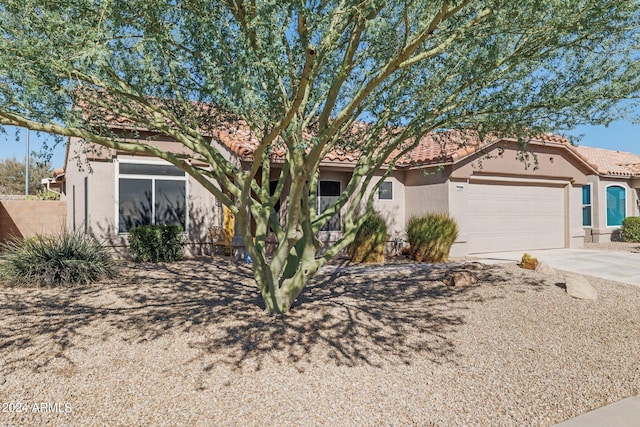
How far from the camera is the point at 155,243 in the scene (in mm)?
11641

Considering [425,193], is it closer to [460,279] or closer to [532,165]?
[532,165]

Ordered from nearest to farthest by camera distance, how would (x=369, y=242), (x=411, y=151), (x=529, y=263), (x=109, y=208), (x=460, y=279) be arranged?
(x=460, y=279), (x=529, y=263), (x=369, y=242), (x=109, y=208), (x=411, y=151)

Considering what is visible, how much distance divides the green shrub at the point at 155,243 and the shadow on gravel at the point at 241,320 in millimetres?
2607

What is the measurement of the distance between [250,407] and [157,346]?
181 centimetres

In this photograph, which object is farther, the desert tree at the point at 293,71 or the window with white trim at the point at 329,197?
the window with white trim at the point at 329,197

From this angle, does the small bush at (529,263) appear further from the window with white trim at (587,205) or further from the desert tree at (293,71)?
the window with white trim at (587,205)

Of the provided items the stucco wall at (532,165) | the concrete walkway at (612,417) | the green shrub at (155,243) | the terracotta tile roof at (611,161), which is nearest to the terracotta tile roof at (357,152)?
the stucco wall at (532,165)

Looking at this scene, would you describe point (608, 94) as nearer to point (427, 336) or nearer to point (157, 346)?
point (427, 336)

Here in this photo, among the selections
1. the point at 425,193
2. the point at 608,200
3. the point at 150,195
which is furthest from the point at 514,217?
the point at 150,195

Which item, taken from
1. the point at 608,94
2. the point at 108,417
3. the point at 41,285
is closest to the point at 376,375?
the point at 108,417

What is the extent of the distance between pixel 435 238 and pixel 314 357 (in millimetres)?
7873

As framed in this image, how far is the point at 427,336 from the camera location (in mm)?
5805

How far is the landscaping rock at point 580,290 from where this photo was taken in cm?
780

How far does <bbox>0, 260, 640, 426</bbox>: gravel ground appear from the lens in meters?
3.89
